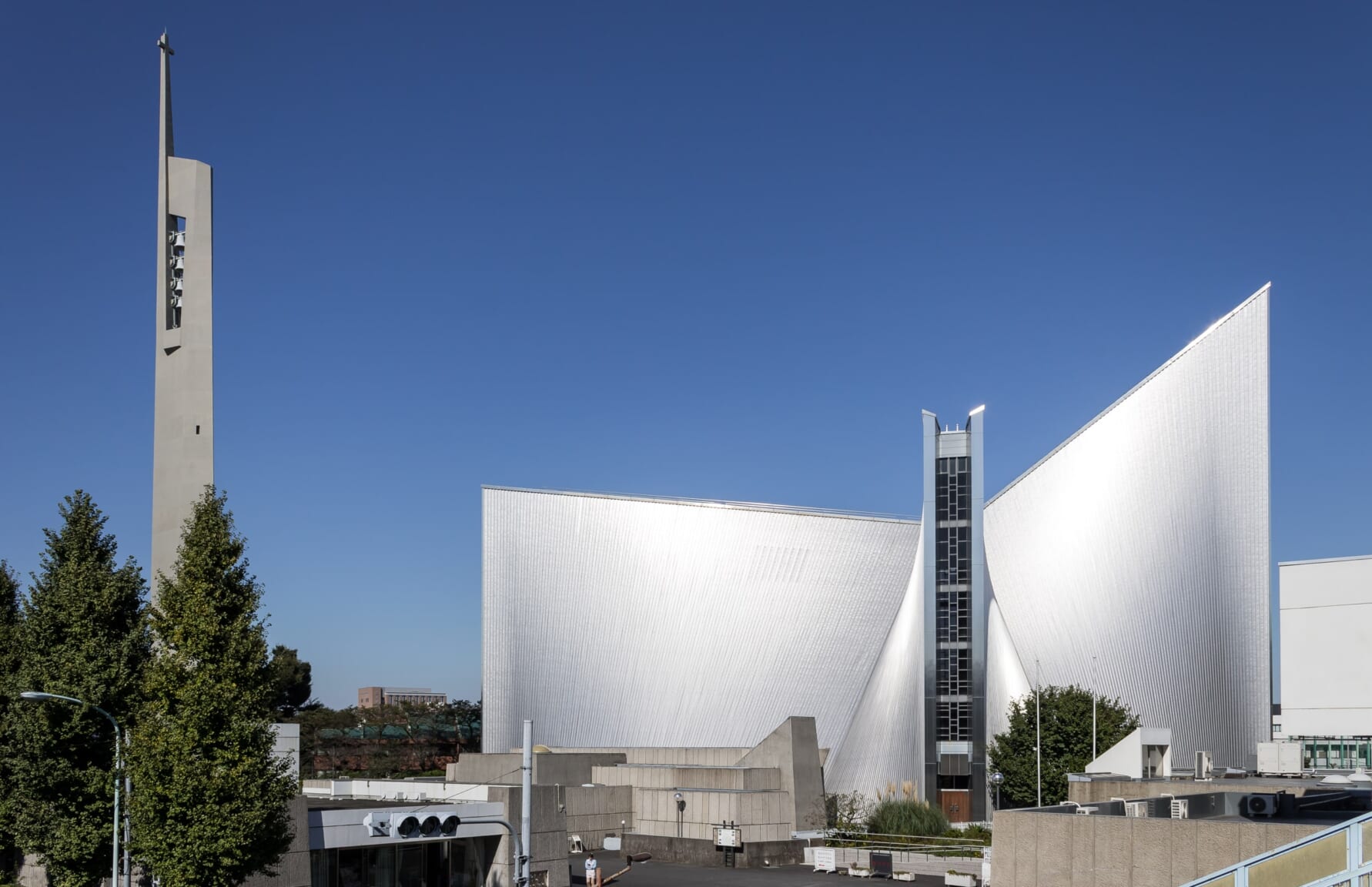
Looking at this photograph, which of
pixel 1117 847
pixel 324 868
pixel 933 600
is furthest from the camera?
pixel 933 600

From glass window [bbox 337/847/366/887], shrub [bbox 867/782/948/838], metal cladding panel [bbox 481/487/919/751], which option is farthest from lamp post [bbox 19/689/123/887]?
metal cladding panel [bbox 481/487/919/751]

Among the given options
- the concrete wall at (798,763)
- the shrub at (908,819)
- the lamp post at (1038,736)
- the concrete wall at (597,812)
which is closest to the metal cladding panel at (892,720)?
the lamp post at (1038,736)

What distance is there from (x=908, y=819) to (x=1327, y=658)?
23746 mm

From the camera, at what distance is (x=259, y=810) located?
18.8 metres

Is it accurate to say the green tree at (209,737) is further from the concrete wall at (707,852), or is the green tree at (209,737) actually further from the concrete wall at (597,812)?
the concrete wall at (597,812)

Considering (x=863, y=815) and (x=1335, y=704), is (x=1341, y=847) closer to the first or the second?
(x=863, y=815)

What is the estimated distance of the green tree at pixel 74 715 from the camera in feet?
69.9

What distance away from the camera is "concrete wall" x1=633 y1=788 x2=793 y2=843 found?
3522cm

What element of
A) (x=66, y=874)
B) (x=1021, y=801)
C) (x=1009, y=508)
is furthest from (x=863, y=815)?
(x=66, y=874)

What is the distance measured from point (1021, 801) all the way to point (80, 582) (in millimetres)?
31855

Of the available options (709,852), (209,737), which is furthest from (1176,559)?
(209,737)

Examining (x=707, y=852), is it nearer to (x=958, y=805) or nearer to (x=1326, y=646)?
(x=958, y=805)

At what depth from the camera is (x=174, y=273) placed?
→ 88.1 feet

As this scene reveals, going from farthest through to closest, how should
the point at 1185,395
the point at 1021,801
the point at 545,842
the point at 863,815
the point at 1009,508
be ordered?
the point at 1009,508 → the point at 1185,395 → the point at 1021,801 → the point at 863,815 → the point at 545,842
